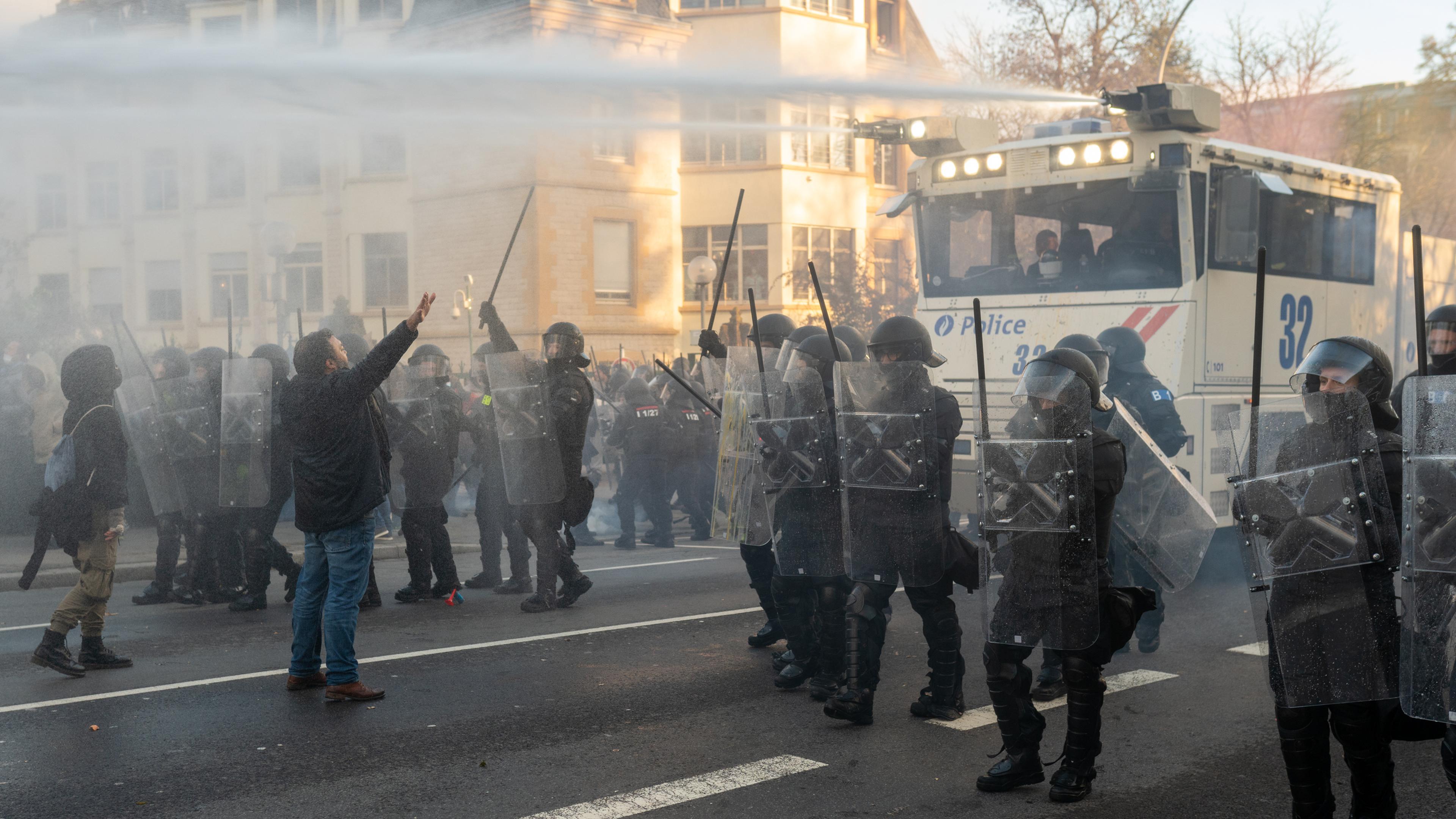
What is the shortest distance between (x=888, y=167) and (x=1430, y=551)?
32.4 metres

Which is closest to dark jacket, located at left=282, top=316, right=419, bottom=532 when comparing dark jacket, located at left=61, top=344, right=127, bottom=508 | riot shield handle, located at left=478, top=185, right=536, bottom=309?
dark jacket, located at left=61, top=344, right=127, bottom=508

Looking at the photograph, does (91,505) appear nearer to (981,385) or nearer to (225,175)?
(981,385)

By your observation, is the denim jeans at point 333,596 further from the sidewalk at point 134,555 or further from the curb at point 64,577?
the curb at point 64,577

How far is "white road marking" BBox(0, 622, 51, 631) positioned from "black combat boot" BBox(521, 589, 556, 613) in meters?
2.98

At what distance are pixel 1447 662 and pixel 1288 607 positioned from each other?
18.5 inches

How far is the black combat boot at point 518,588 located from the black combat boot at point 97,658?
299 cm

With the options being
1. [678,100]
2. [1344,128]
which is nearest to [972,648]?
[678,100]

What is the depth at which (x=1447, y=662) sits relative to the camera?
3332 mm

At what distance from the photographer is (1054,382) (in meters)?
4.54

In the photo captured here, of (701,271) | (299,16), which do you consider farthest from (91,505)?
(299,16)

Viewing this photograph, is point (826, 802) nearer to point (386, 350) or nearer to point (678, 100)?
point (386, 350)

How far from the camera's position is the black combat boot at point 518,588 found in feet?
31.0

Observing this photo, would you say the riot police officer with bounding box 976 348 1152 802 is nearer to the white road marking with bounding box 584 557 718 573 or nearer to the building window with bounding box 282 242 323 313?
the white road marking with bounding box 584 557 718 573

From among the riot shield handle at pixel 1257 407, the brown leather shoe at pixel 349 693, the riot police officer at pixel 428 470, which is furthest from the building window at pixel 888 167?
the riot shield handle at pixel 1257 407
